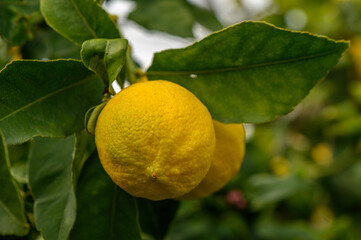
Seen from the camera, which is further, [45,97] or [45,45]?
[45,45]

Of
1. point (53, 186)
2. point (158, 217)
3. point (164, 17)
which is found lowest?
point (158, 217)

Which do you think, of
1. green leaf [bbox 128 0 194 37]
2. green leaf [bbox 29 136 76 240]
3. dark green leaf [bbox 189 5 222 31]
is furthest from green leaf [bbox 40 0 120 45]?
dark green leaf [bbox 189 5 222 31]

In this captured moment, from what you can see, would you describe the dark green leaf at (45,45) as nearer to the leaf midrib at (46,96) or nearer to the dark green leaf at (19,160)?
the dark green leaf at (19,160)

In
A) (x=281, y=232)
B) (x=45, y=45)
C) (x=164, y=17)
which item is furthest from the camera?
(x=281, y=232)

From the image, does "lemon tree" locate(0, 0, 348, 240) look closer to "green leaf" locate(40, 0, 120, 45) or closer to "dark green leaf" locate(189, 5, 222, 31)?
"green leaf" locate(40, 0, 120, 45)

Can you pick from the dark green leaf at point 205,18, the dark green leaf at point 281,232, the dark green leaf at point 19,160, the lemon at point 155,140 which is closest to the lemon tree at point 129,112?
the lemon at point 155,140

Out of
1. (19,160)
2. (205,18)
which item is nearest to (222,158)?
(19,160)

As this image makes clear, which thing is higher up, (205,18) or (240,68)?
(240,68)

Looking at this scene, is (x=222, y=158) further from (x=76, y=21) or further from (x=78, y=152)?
(x=76, y=21)
